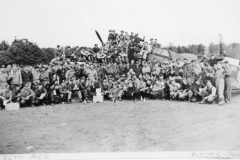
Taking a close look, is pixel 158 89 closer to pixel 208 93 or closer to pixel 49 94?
pixel 208 93

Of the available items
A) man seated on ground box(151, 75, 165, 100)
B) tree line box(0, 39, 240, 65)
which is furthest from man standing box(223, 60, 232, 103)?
man seated on ground box(151, 75, 165, 100)

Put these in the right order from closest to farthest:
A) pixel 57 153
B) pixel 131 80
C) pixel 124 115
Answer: pixel 57 153 → pixel 124 115 → pixel 131 80

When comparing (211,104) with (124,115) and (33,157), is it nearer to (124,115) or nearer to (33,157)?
(124,115)

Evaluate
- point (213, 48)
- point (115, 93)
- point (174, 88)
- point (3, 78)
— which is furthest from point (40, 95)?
point (213, 48)

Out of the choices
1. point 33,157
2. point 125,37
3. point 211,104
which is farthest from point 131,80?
point 33,157

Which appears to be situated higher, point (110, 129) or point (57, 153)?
point (110, 129)

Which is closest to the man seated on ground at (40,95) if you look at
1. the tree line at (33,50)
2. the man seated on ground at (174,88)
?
the tree line at (33,50)

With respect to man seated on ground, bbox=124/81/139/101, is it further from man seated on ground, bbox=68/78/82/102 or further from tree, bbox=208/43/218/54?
tree, bbox=208/43/218/54

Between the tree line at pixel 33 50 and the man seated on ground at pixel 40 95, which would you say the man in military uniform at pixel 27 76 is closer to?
the man seated on ground at pixel 40 95
